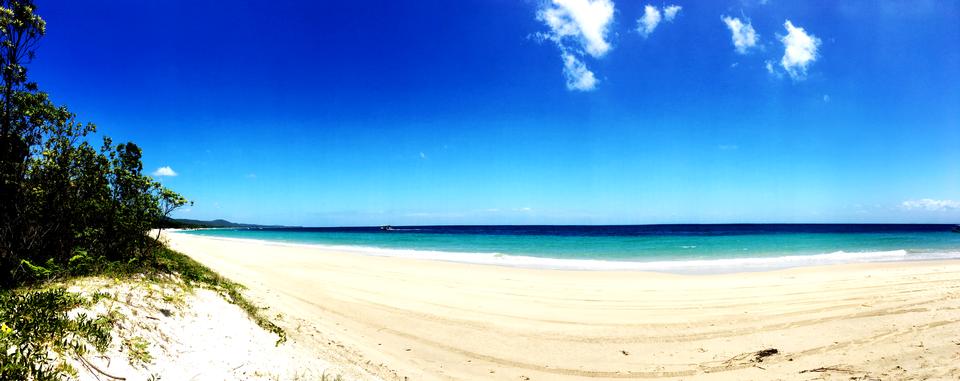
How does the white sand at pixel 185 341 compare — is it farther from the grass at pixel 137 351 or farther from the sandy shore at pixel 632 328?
the sandy shore at pixel 632 328

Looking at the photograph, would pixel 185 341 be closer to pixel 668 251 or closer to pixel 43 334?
pixel 43 334

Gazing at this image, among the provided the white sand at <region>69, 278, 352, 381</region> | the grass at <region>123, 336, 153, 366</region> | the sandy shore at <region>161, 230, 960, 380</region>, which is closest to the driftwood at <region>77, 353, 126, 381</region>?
the white sand at <region>69, 278, 352, 381</region>

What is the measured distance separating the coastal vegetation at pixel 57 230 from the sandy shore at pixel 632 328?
235 cm

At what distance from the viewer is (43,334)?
10.6 feet

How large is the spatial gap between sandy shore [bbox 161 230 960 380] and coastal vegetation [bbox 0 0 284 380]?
2.35 meters

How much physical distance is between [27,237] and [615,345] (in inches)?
352

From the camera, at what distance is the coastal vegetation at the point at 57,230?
3256mm

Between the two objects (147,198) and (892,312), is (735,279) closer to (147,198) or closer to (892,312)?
(892,312)

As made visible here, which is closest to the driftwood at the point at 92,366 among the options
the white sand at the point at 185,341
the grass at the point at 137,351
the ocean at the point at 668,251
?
the white sand at the point at 185,341

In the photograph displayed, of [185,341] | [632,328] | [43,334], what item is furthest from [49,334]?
[632,328]

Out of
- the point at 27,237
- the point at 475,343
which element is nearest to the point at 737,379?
the point at 475,343

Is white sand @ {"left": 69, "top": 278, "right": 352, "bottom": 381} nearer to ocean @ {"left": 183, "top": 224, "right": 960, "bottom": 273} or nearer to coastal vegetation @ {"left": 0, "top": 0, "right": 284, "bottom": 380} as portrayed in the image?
coastal vegetation @ {"left": 0, "top": 0, "right": 284, "bottom": 380}

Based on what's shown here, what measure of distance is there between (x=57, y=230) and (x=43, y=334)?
3221 mm

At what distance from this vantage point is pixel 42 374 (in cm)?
284
